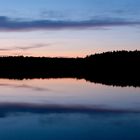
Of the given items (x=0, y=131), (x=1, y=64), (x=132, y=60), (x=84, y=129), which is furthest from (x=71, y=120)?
(x=1, y=64)

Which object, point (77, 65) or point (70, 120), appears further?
point (77, 65)

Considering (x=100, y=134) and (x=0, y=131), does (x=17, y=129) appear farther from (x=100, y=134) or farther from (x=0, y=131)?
(x=100, y=134)

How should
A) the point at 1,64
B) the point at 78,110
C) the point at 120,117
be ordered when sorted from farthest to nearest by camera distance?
the point at 1,64
the point at 78,110
the point at 120,117

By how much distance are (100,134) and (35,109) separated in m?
4.61

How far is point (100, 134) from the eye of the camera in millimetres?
9938

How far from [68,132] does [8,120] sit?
213 cm

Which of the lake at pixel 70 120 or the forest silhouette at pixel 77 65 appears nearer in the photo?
the lake at pixel 70 120

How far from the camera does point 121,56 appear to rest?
6262cm

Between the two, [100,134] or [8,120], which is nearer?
[100,134]

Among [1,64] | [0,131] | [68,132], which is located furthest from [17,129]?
[1,64]

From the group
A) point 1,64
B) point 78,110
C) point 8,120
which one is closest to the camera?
point 8,120

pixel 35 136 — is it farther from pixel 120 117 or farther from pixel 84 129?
pixel 120 117

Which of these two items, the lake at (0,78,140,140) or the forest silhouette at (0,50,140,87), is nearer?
the lake at (0,78,140,140)

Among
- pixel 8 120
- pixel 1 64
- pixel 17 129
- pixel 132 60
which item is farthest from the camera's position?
pixel 1 64
